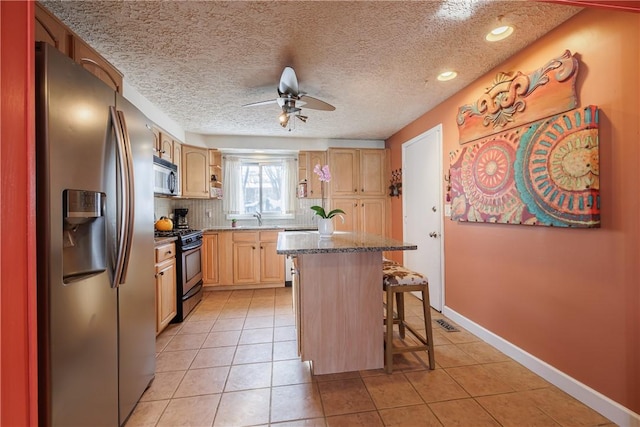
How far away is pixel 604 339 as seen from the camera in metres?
1.54

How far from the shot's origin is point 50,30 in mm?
1428

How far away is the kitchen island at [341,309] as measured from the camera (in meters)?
1.92

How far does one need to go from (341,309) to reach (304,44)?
186cm

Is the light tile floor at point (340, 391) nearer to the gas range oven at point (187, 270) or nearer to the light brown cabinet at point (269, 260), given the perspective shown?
the gas range oven at point (187, 270)

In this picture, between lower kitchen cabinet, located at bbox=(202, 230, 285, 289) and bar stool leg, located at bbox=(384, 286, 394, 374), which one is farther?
lower kitchen cabinet, located at bbox=(202, 230, 285, 289)

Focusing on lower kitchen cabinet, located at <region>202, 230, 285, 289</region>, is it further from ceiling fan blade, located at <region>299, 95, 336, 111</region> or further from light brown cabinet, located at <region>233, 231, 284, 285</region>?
ceiling fan blade, located at <region>299, 95, 336, 111</region>

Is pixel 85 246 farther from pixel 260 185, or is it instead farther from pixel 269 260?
pixel 260 185

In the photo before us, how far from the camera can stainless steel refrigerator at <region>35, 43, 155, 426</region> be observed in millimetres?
1012

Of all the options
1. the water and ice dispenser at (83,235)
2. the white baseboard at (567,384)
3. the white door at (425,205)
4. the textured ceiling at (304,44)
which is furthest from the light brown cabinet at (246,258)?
the white baseboard at (567,384)

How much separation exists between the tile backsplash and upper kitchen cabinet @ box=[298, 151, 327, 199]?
0.24m

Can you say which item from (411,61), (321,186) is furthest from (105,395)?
(321,186)

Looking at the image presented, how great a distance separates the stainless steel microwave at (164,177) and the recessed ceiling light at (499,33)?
3062 mm

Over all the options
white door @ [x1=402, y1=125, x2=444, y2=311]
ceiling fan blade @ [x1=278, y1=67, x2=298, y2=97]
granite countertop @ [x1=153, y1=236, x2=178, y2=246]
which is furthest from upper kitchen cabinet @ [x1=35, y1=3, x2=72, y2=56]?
white door @ [x1=402, y1=125, x2=444, y2=311]

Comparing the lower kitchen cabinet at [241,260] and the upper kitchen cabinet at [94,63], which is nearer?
the upper kitchen cabinet at [94,63]
